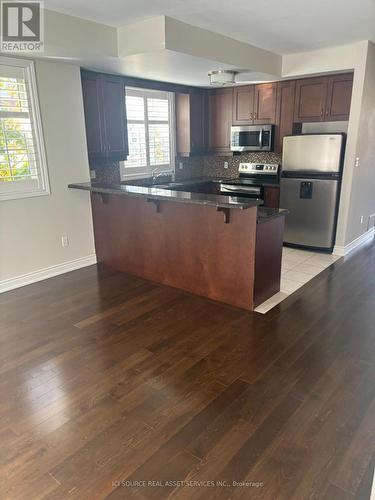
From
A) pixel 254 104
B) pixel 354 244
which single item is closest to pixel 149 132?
pixel 254 104

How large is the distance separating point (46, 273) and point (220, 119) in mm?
3778

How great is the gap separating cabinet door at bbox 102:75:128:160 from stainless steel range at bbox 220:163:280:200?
71.7 inches

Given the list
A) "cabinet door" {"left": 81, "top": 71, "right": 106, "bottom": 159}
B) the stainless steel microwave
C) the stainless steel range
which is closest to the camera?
"cabinet door" {"left": 81, "top": 71, "right": 106, "bottom": 159}

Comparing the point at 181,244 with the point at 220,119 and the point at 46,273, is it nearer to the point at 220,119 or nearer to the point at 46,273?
the point at 46,273

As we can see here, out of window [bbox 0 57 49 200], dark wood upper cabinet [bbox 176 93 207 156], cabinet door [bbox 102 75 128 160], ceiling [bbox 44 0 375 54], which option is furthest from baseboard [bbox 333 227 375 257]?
window [bbox 0 57 49 200]

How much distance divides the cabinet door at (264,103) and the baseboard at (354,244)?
84.7 inches

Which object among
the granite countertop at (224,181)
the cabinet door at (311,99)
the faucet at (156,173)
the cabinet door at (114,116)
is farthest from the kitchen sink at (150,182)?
the cabinet door at (311,99)

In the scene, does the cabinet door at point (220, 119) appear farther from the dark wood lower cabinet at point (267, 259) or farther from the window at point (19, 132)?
the window at point (19, 132)

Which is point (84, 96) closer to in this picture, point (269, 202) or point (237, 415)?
point (269, 202)

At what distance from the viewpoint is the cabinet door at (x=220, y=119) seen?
586cm

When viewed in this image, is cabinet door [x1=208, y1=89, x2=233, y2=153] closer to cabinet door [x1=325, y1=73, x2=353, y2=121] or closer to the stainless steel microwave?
the stainless steel microwave

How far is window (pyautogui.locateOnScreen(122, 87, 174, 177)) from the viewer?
17.5 feet

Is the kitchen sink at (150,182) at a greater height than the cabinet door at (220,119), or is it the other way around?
the cabinet door at (220,119)

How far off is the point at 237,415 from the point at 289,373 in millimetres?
565
